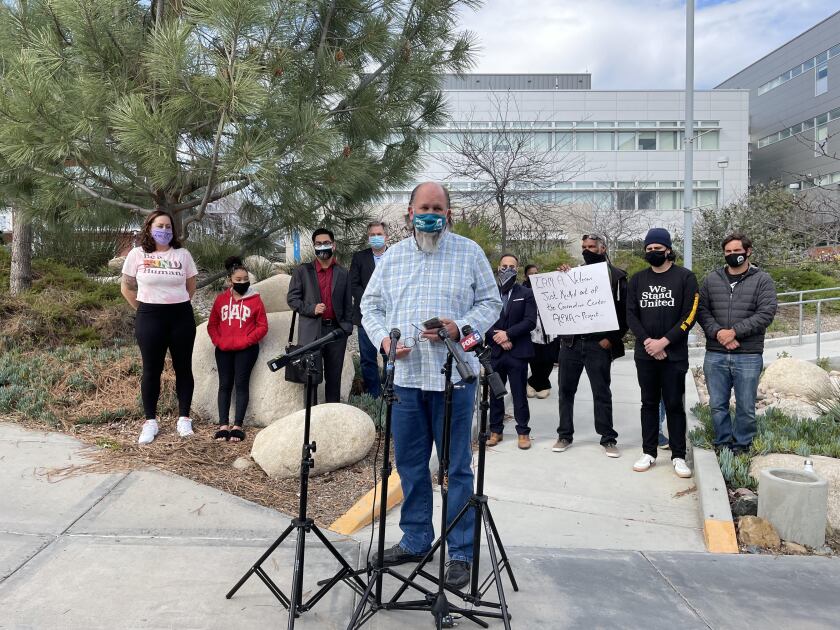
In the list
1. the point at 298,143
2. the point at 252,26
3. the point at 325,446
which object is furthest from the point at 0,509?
the point at 252,26

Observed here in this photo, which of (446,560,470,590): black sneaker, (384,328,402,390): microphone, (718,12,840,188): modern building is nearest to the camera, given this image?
(384,328,402,390): microphone

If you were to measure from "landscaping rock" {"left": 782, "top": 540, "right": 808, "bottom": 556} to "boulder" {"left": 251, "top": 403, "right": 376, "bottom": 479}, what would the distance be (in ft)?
9.87

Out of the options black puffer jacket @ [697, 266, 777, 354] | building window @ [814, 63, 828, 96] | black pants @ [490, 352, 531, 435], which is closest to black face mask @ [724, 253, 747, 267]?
black puffer jacket @ [697, 266, 777, 354]

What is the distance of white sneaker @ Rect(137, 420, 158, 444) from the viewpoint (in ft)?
18.7

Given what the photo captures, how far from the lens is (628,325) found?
6.13 meters

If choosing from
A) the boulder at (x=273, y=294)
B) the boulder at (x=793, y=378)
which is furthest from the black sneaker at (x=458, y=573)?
the boulder at (x=793, y=378)

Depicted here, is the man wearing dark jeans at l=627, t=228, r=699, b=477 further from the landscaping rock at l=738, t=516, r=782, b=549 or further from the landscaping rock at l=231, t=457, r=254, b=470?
the landscaping rock at l=231, t=457, r=254, b=470

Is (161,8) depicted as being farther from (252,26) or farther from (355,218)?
(355,218)

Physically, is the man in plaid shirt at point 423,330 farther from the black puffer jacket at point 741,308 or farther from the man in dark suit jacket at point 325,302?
the black puffer jacket at point 741,308

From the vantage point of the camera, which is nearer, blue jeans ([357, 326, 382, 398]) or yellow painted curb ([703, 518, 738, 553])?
yellow painted curb ([703, 518, 738, 553])

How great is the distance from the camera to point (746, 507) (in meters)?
4.96

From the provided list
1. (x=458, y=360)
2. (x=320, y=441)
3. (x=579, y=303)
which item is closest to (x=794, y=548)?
(x=579, y=303)

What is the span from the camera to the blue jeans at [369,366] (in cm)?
711

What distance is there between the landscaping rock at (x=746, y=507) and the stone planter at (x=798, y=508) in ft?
1.01
